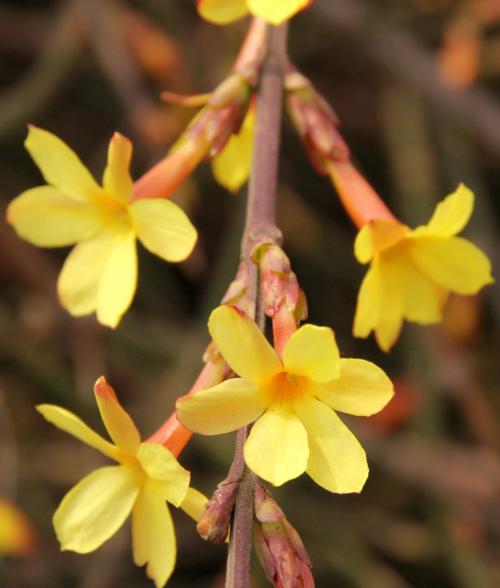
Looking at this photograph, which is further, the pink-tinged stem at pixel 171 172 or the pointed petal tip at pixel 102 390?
the pink-tinged stem at pixel 171 172

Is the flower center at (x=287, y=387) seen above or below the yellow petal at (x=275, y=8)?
below

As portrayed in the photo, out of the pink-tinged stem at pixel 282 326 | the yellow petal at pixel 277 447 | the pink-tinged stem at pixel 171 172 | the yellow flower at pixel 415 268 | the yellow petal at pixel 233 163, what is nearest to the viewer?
the yellow petal at pixel 277 447

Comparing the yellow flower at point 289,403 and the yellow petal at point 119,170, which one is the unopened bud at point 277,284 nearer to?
the yellow flower at point 289,403

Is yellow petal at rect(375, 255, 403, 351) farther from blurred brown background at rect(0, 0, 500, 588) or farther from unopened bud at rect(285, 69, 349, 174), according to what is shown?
blurred brown background at rect(0, 0, 500, 588)

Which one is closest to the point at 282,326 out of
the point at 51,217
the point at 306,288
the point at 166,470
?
the point at 166,470

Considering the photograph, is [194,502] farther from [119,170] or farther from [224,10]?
[224,10]

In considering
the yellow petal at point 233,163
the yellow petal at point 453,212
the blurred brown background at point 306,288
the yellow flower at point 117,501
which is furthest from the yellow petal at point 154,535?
the blurred brown background at point 306,288
